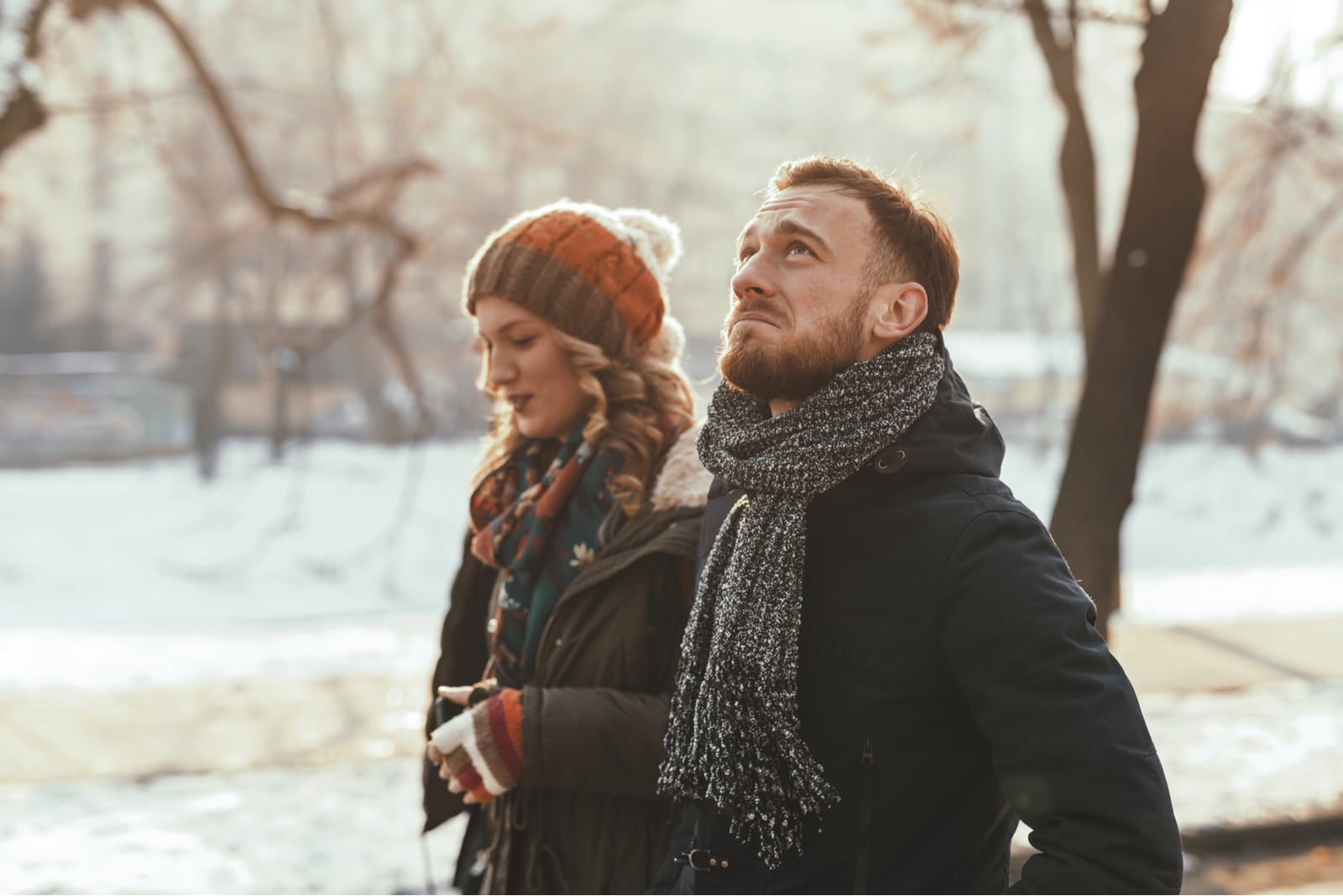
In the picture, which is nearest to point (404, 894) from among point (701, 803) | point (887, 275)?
point (701, 803)

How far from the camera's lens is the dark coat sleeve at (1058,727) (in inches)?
57.5

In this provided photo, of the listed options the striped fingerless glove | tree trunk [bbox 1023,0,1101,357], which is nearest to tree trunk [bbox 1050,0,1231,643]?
tree trunk [bbox 1023,0,1101,357]

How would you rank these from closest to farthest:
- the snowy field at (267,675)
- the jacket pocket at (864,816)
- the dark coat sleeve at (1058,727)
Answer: the dark coat sleeve at (1058,727) < the jacket pocket at (864,816) < the snowy field at (267,675)

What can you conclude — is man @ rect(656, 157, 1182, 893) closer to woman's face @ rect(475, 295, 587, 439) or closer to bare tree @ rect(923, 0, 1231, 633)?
woman's face @ rect(475, 295, 587, 439)

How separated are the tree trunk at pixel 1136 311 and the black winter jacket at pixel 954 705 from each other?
129 inches

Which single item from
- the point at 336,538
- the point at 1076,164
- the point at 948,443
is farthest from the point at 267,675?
the point at 336,538

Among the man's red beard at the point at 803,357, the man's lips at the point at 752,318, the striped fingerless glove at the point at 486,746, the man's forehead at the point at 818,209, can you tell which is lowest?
the striped fingerless glove at the point at 486,746

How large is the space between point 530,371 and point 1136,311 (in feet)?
10.2

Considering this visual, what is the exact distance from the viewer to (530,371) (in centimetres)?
264

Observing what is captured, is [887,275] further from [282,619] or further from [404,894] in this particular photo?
[282,619]

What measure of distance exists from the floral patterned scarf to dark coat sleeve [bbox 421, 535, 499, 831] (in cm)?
18

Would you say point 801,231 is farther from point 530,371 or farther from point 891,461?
point 530,371

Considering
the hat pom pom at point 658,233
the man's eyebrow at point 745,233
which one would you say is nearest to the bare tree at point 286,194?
the hat pom pom at point 658,233

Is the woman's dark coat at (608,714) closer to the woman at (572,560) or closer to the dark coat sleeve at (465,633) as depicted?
the woman at (572,560)
